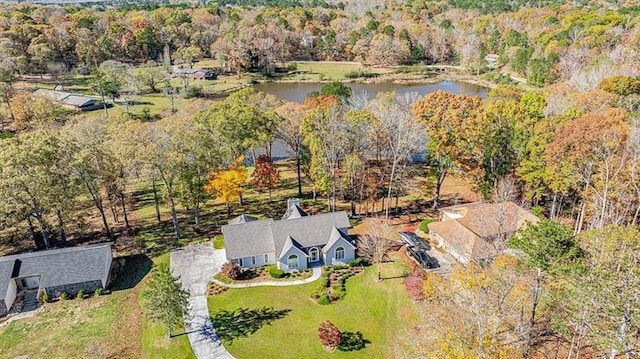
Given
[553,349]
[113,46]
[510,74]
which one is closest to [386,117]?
[553,349]

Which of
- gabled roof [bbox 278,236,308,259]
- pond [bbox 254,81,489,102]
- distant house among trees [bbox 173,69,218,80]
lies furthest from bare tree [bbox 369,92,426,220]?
distant house among trees [bbox 173,69,218,80]

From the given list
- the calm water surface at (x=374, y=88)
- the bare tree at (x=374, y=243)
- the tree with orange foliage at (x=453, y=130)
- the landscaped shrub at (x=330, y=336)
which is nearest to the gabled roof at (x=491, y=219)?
the tree with orange foliage at (x=453, y=130)

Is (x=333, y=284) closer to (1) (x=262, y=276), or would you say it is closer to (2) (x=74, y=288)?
(1) (x=262, y=276)

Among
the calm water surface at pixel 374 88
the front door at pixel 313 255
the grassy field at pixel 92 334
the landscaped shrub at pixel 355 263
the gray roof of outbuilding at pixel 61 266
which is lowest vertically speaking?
the grassy field at pixel 92 334

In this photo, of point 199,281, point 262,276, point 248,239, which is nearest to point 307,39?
point 248,239

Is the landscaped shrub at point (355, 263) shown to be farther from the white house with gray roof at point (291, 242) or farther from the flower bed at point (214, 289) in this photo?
the flower bed at point (214, 289)

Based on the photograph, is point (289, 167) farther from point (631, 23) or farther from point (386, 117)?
point (631, 23)

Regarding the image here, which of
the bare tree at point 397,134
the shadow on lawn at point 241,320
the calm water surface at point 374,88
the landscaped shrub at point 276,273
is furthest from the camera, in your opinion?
the calm water surface at point 374,88
